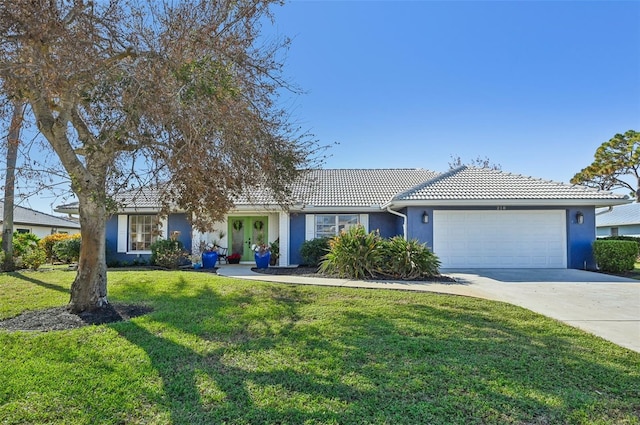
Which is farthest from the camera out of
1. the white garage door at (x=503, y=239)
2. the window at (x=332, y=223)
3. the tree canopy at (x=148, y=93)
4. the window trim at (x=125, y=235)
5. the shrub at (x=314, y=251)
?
the window trim at (x=125, y=235)

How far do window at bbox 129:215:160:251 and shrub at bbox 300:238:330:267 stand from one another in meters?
7.60

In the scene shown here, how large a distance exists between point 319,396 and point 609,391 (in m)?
3.00

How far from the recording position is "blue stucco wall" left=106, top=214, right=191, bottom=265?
1680cm

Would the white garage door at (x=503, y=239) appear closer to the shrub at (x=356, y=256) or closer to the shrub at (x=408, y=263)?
the shrub at (x=408, y=263)

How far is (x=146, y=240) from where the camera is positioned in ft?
56.6

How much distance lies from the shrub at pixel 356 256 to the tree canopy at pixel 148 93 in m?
4.81

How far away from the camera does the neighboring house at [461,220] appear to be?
14.3 m

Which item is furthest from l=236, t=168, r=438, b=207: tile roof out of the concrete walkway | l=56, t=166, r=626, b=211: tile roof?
→ the concrete walkway

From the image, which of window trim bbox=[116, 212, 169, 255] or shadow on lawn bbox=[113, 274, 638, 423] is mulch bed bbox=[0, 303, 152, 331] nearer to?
shadow on lawn bbox=[113, 274, 638, 423]

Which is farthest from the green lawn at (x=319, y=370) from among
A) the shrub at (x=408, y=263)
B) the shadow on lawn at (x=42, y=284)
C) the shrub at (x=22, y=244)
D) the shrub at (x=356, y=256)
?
the shrub at (x=22, y=244)

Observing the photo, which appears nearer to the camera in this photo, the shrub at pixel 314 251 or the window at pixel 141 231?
the shrub at pixel 314 251

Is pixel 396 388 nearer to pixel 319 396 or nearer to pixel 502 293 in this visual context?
pixel 319 396

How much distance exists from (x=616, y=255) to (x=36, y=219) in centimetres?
3797

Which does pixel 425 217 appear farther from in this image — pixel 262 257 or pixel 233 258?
pixel 233 258
